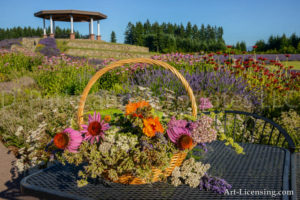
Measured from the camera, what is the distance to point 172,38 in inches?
1089

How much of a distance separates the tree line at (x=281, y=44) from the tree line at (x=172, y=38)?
573 cm

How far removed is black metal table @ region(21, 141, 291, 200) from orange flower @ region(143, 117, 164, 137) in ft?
0.97

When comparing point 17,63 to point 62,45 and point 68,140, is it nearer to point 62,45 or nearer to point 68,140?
point 68,140

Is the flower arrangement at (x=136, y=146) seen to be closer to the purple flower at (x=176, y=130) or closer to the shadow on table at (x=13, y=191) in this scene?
the purple flower at (x=176, y=130)

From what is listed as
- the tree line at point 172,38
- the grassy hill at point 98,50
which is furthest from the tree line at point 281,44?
the grassy hill at point 98,50

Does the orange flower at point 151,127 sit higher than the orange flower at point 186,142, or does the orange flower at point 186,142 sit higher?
the orange flower at point 151,127

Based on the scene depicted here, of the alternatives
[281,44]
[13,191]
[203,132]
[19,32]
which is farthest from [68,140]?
[19,32]

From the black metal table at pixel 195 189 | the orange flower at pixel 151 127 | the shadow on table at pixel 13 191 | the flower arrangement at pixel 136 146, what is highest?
the orange flower at pixel 151 127

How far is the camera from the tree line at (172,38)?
27125 millimetres

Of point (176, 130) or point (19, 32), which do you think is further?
point (19, 32)

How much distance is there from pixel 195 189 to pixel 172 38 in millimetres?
27712

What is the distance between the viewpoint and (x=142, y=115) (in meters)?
1.07

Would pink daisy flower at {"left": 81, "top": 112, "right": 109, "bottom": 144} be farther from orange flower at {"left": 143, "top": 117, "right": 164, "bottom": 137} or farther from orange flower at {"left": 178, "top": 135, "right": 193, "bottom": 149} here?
orange flower at {"left": 178, "top": 135, "right": 193, "bottom": 149}

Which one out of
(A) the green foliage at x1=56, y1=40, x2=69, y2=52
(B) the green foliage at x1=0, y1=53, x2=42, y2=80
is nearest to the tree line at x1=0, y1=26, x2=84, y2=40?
(A) the green foliage at x1=56, y1=40, x2=69, y2=52
